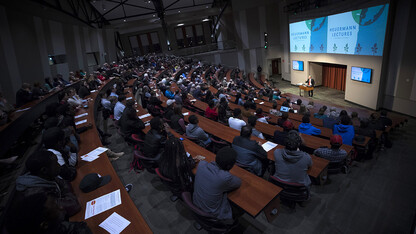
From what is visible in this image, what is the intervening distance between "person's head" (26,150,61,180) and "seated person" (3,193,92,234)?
2.32 feet

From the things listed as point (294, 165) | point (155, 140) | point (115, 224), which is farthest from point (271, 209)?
point (155, 140)

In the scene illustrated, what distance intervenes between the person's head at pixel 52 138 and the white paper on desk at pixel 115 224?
4.74ft

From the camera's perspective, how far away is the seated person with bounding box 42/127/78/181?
110 inches

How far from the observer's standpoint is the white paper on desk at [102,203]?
7.61 feet

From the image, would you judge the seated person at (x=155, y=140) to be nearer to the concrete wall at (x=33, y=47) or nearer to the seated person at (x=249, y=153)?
the seated person at (x=249, y=153)

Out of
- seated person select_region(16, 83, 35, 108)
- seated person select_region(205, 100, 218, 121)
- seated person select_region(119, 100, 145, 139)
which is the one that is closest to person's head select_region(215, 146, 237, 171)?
seated person select_region(119, 100, 145, 139)

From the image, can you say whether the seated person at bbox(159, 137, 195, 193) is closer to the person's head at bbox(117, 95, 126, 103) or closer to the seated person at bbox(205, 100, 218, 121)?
the seated person at bbox(205, 100, 218, 121)

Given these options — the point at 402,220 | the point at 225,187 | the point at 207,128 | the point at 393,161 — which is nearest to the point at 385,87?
the point at 393,161

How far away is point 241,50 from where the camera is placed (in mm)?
19031

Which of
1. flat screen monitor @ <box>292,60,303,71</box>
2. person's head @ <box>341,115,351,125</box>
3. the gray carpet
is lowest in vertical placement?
the gray carpet

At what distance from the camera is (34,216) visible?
1.41 m

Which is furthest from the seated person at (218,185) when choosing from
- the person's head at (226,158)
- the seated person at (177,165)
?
the seated person at (177,165)

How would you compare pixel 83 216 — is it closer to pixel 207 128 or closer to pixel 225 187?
pixel 225 187

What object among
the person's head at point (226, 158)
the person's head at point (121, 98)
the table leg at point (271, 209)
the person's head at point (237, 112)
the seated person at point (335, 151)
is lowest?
the table leg at point (271, 209)
